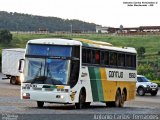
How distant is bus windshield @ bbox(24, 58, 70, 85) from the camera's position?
25516mm

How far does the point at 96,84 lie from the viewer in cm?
2819

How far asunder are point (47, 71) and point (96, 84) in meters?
3.45

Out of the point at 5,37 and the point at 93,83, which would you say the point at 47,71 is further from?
the point at 5,37

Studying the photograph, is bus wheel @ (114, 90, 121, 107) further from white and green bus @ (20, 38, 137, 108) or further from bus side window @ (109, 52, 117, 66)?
white and green bus @ (20, 38, 137, 108)

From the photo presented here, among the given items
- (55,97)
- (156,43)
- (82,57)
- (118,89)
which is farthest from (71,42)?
(156,43)

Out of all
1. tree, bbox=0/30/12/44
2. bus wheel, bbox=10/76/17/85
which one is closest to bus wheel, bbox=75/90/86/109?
bus wheel, bbox=10/76/17/85

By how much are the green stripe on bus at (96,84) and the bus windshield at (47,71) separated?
220 centimetres

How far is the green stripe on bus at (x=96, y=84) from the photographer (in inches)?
1092

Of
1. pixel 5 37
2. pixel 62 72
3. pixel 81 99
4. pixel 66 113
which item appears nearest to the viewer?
pixel 66 113

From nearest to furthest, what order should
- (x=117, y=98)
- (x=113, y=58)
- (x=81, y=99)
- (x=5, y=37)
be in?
(x=81, y=99)
(x=113, y=58)
(x=117, y=98)
(x=5, y=37)

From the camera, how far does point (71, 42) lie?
85.7 ft

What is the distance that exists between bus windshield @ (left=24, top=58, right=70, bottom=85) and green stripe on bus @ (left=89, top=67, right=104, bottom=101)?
2205 millimetres

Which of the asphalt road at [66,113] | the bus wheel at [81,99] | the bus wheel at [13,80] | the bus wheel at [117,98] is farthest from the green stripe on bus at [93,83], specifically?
the bus wheel at [13,80]

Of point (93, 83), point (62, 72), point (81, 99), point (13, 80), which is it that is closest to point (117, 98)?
point (93, 83)
